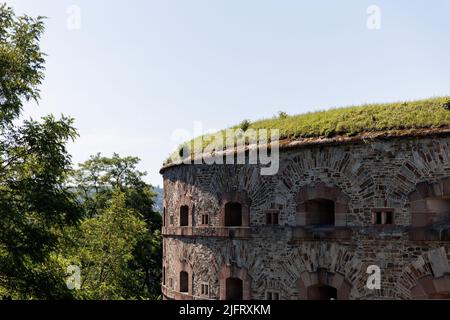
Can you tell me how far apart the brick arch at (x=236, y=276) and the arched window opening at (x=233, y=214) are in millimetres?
1099

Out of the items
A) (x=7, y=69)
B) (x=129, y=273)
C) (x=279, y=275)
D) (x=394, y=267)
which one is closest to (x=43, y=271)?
(x=7, y=69)

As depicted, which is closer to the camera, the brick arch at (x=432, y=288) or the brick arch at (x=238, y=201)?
the brick arch at (x=432, y=288)

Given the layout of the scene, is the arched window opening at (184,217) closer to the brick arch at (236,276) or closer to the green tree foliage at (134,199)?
the brick arch at (236,276)

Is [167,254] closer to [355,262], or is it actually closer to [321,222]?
[321,222]

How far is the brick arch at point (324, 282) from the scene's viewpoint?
10969mm

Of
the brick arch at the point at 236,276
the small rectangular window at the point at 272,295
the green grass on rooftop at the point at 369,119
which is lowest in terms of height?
the small rectangular window at the point at 272,295

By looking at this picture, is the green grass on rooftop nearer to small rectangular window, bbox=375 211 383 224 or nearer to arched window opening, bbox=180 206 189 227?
small rectangular window, bbox=375 211 383 224

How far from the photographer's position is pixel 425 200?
33.3 ft

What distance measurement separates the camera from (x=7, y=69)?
11.3m

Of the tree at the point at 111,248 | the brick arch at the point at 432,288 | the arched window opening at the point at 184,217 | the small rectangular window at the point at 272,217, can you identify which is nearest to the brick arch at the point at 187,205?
the arched window opening at the point at 184,217

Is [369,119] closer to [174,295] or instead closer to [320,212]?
[320,212]

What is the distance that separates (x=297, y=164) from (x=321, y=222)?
142cm

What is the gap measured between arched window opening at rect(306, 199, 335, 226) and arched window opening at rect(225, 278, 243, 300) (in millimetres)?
2872

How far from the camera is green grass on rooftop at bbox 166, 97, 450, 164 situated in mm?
10758
